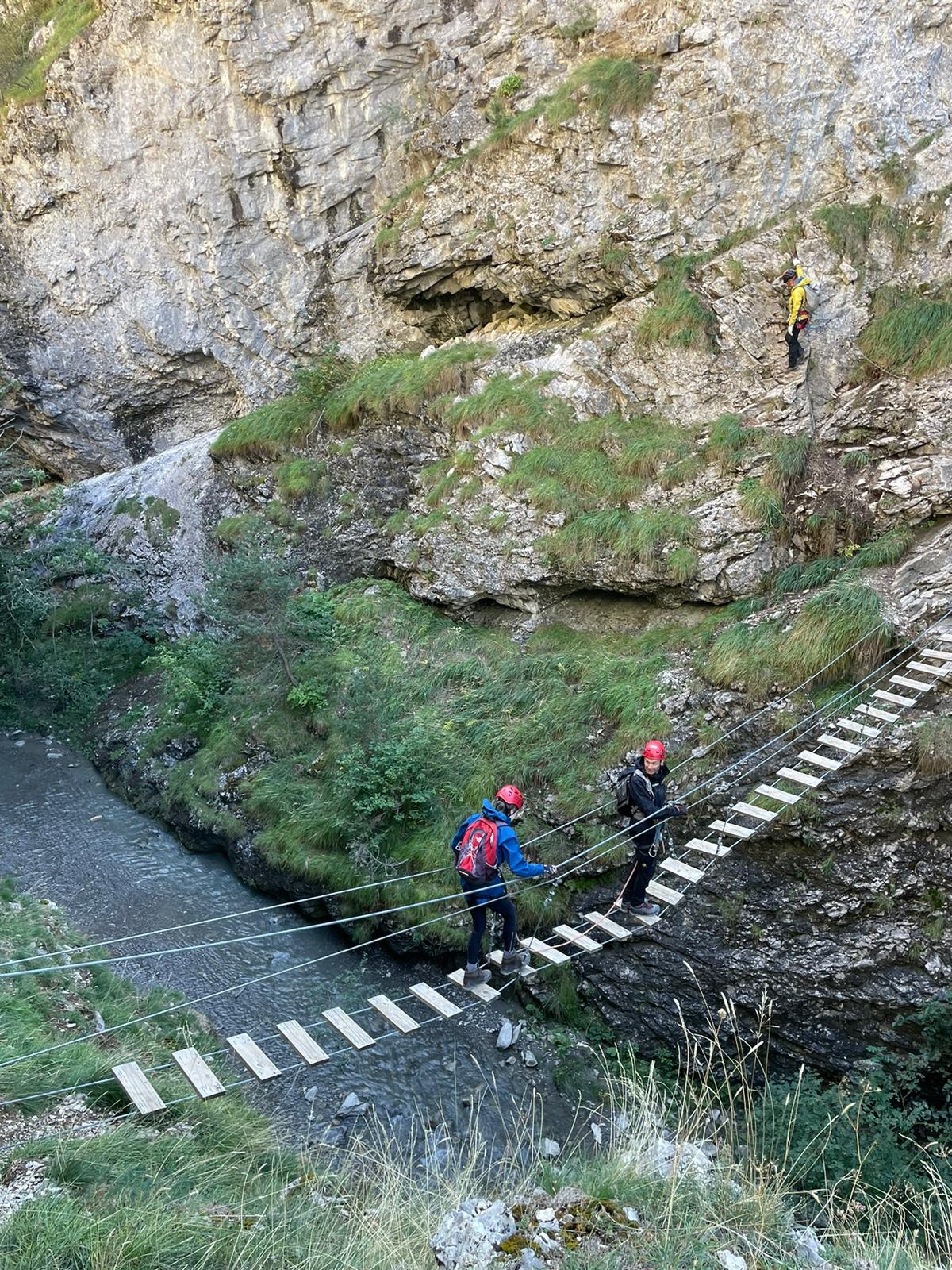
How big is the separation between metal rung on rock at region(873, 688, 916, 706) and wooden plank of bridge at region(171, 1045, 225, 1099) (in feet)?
21.9

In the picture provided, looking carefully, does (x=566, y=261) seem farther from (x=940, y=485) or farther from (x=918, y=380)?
(x=940, y=485)

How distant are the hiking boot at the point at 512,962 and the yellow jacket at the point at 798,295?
911cm

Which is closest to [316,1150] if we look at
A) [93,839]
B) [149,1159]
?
[149,1159]

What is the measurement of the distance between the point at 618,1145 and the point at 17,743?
13172 millimetres

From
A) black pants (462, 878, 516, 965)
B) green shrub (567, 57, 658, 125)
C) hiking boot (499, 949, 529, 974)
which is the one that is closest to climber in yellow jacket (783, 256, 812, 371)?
green shrub (567, 57, 658, 125)

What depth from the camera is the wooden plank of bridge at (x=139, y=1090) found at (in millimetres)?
4949

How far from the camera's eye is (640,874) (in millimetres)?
7438

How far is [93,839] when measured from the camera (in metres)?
12.0

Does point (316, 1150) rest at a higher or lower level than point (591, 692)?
lower

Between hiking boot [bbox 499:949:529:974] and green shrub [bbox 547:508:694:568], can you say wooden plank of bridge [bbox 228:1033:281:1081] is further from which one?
green shrub [bbox 547:508:694:568]

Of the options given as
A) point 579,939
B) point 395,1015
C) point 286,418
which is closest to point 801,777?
point 579,939

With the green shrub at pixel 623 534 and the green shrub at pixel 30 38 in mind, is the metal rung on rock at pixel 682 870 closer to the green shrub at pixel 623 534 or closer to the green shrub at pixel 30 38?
the green shrub at pixel 623 534

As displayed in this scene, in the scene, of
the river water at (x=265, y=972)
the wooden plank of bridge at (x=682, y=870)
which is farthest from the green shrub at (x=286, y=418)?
the wooden plank of bridge at (x=682, y=870)

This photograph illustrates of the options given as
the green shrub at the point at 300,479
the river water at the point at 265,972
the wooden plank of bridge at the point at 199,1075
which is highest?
the green shrub at the point at 300,479
